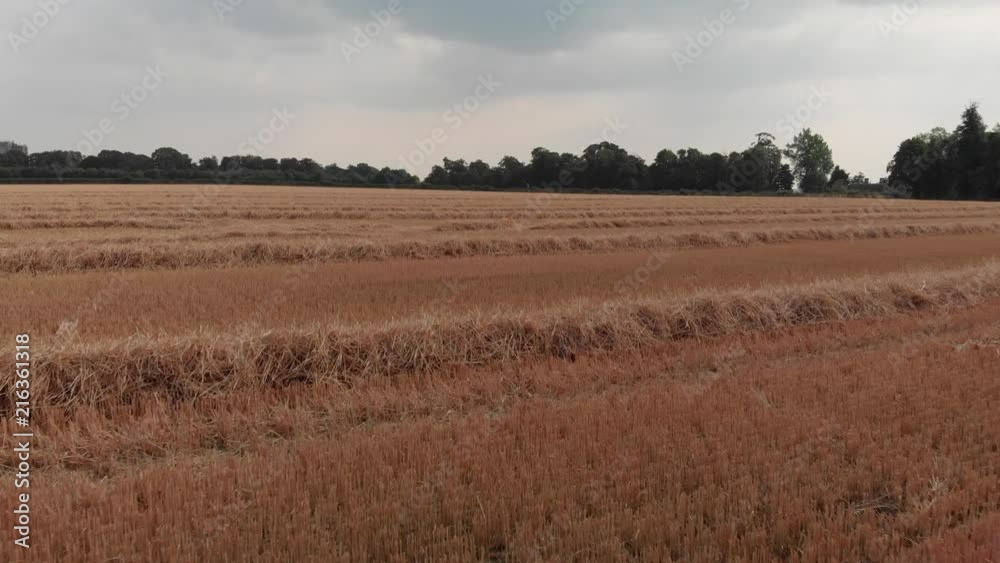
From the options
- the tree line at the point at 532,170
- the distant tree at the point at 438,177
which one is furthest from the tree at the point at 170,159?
the distant tree at the point at 438,177

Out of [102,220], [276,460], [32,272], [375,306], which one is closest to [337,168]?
[102,220]

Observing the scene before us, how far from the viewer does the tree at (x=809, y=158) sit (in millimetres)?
107750

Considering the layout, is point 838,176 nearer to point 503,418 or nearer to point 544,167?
point 544,167

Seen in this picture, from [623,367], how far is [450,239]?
13.1 meters

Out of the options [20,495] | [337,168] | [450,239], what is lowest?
[20,495]

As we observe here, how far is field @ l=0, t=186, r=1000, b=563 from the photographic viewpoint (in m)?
3.82

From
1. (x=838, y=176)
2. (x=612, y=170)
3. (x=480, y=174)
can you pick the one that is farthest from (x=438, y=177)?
(x=838, y=176)

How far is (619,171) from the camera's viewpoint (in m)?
96.6

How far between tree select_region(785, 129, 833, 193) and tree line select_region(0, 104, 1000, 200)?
0.41 meters

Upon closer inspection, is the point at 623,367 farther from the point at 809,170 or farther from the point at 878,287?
the point at 809,170

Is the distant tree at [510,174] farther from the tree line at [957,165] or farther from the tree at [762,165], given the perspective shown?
the tree line at [957,165]

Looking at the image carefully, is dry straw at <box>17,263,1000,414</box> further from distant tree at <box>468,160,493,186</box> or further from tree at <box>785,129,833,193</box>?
tree at <box>785,129,833,193</box>

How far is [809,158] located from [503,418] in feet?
406

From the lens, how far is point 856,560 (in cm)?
358
